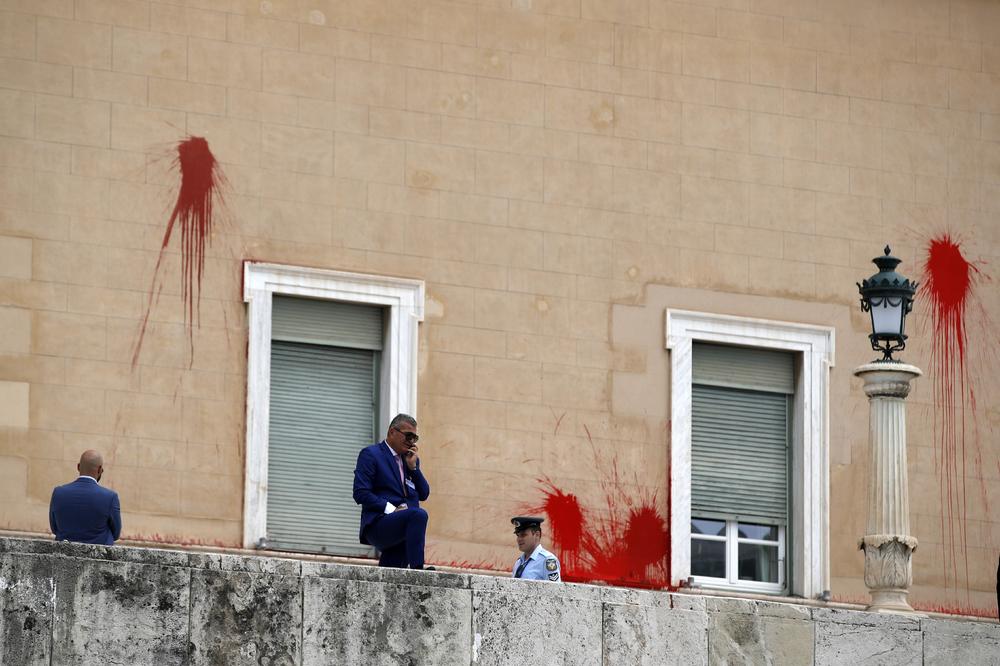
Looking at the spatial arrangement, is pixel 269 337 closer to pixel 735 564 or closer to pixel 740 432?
pixel 740 432

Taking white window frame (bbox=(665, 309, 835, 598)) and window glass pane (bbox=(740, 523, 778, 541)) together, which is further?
window glass pane (bbox=(740, 523, 778, 541))

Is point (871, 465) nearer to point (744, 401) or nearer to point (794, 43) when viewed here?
point (744, 401)

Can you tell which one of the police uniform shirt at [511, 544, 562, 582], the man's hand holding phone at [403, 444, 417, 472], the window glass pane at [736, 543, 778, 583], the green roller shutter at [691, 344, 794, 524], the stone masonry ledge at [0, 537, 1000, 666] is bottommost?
the stone masonry ledge at [0, 537, 1000, 666]

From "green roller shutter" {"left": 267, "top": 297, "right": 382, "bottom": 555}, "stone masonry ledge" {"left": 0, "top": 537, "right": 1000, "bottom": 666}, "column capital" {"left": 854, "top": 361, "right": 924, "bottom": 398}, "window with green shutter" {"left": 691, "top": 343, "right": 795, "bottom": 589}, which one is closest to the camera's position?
"stone masonry ledge" {"left": 0, "top": 537, "right": 1000, "bottom": 666}

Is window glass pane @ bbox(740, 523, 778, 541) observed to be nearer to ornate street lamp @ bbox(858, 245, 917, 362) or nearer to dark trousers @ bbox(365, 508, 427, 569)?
ornate street lamp @ bbox(858, 245, 917, 362)

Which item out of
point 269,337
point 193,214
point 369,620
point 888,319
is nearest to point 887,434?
point 888,319

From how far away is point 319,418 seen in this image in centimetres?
2325

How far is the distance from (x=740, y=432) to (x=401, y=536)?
23.5ft

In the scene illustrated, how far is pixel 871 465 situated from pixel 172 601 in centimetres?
617

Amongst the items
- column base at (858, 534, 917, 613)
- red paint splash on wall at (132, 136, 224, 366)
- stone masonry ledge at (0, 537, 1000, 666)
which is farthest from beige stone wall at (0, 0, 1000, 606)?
stone masonry ledge at (0, 537, 1000, 666)

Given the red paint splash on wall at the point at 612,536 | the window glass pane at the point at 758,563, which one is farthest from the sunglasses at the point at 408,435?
the window glass pane at the point at 758,563

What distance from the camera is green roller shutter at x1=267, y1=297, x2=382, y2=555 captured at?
22.9 metres

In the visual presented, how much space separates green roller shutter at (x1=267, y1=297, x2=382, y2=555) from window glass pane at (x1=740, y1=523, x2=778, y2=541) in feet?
11.8

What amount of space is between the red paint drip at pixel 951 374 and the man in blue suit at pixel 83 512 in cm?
942
